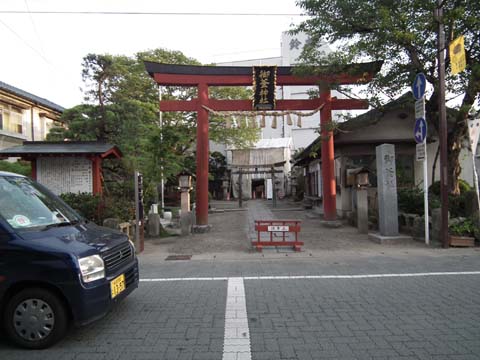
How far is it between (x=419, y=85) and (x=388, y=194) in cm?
327

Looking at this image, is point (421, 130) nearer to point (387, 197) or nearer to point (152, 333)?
point (387, 197)

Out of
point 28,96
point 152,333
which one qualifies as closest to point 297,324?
point 152,333

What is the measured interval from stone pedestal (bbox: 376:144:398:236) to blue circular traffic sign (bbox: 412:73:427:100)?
5.54ft

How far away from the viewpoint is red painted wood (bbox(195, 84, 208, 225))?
13234 millimetres

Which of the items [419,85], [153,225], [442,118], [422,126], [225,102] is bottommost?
[153,225]

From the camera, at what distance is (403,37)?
9.32 meters

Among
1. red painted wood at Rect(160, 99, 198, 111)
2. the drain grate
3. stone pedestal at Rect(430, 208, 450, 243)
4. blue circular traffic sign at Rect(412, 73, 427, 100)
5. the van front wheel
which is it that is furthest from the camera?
red painted wood at Rect(160, 99, 198, 111)

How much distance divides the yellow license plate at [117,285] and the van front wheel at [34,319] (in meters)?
0.54

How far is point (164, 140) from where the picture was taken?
13422 millimetres

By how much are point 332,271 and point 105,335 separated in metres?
4.71

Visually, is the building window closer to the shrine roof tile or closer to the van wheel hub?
the shrine roof tile

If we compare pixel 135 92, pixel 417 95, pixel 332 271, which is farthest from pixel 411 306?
pixel 135 92

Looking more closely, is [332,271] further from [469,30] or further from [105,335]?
[469,30]

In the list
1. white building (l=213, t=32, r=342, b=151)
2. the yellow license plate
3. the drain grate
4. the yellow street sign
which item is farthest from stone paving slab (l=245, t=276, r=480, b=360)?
white building (l=213, t=32, r=342, b=151)
